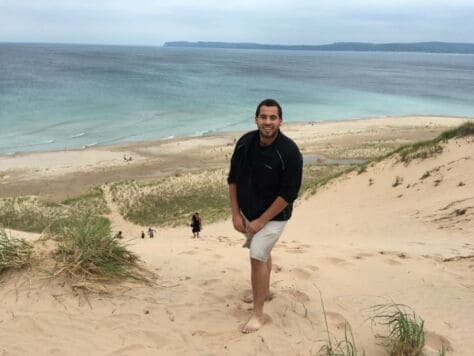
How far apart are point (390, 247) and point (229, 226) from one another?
7.18 meters

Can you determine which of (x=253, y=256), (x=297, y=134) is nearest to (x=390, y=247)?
(x=253, y=256)

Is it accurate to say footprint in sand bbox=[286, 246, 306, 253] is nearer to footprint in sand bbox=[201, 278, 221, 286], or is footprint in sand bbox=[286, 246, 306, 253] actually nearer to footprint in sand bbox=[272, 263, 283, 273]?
footprint in sand bbox=[272, 263, 283, 273]

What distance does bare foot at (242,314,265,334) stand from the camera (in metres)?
3.97

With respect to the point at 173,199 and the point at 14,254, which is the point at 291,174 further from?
the point at 173,199

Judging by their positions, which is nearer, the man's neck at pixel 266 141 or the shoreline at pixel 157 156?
the man's neck at pixel 266 141

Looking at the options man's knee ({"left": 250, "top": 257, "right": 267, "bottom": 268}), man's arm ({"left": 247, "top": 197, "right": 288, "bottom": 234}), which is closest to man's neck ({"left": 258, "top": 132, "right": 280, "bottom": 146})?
man's arm ({"left": 247, "top": 197, "right": 288, "bottom": 234})

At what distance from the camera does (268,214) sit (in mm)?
3801

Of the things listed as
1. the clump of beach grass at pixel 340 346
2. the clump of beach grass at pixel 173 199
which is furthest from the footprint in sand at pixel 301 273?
the clump of beach grass at pixel 173 199

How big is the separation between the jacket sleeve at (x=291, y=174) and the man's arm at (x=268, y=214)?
0.05 m

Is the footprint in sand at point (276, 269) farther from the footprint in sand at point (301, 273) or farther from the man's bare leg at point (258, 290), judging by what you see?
the man's bare leg at point (258, 290)

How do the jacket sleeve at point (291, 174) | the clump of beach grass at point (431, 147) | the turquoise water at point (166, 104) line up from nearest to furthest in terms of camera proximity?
the jacket sleeve at point (291, 174) < the clump of beach grass at point (431, 147) < the turquoise water at point (166, 104)

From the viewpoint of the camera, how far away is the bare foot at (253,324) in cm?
397

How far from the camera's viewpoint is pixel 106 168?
2730 cm

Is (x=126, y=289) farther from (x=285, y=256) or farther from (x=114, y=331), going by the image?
(x=285, y=256)
